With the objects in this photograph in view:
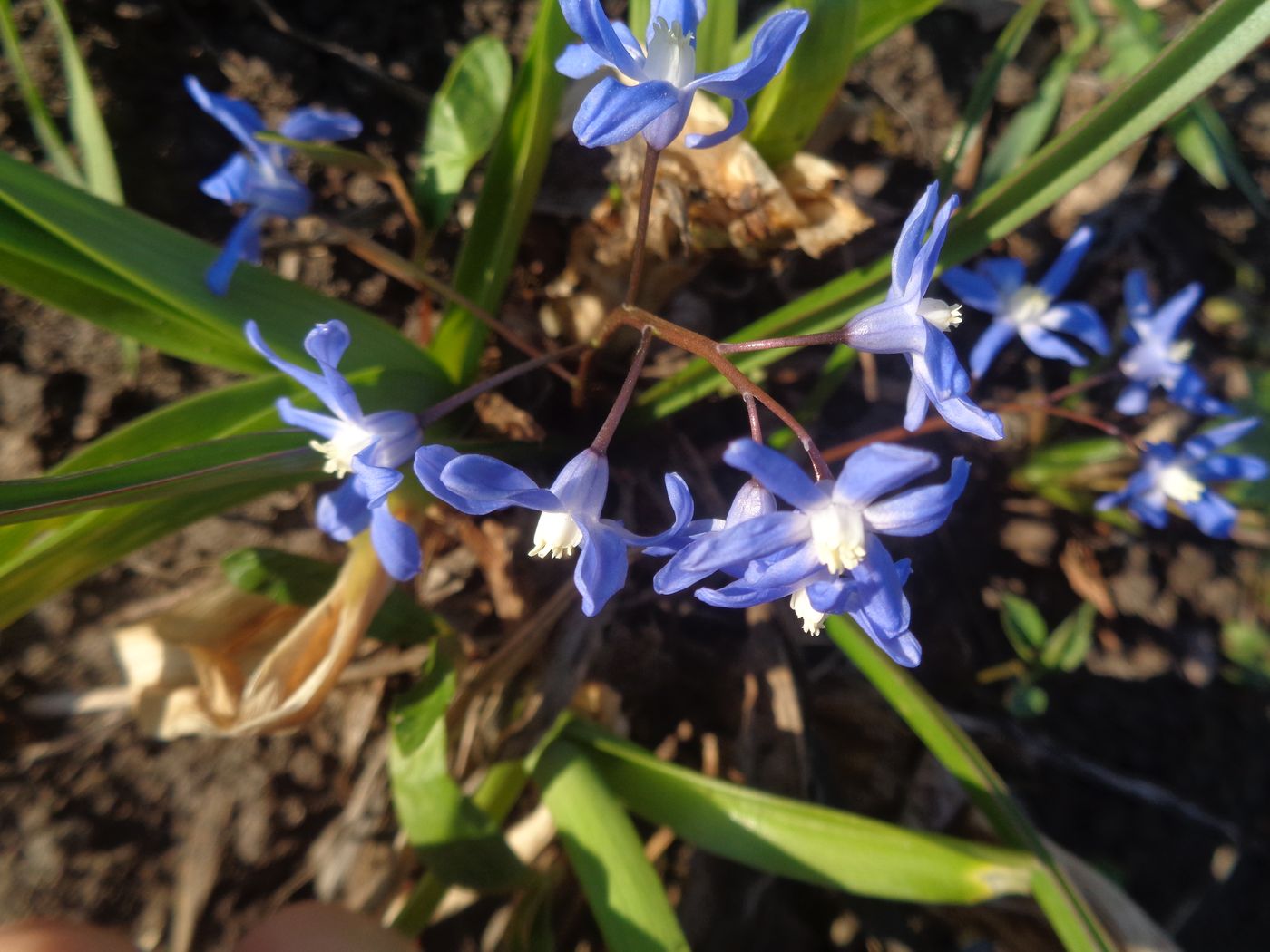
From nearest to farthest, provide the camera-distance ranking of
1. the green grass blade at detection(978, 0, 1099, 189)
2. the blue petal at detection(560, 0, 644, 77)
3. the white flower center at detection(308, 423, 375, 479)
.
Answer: the blue petal at detection(560, 0, 644, 77) → the white flower center at detection(308, 423, 375, 479) → the green grass blade at detection(978, 0, 1099, 189)

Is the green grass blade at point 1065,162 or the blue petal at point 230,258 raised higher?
the green grass blade at point 1065,162

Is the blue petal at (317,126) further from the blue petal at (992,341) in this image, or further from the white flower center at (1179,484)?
the white flower center at (1179,484)

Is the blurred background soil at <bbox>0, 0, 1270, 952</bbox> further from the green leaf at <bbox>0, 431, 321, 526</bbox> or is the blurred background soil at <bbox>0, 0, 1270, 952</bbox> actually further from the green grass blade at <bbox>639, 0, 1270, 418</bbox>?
the green leaf at <bbox>0, 431, 321, 526</bbox>

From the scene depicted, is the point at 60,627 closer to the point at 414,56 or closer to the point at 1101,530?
the point at 414,56

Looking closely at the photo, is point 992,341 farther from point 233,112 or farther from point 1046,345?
point 233,112

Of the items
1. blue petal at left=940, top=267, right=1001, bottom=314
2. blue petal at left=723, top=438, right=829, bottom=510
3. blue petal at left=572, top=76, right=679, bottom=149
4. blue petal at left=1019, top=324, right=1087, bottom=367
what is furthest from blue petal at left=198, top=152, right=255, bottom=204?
blue petal at left=1019, top=324, right=1087, bottom=367

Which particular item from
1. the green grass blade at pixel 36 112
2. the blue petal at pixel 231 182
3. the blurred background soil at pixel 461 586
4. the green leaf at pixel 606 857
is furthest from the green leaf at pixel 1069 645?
the green grass blade at pixel 36 112
